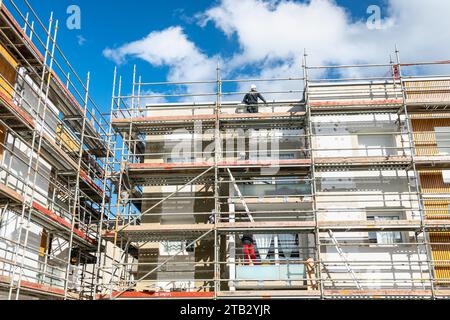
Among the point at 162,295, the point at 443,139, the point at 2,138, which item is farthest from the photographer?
the point at 443,139

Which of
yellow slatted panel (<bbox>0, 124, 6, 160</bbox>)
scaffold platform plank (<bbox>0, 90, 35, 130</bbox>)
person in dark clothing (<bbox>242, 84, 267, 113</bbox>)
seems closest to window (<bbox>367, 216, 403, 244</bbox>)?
person in dark clothing (<bbox>242, 84, 267, 113</bbox>)

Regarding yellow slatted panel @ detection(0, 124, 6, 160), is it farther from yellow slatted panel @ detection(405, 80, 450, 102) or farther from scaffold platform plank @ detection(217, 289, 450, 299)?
yellow slatted panel @ detection(405, 80, 450, 102)

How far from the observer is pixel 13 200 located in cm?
1262

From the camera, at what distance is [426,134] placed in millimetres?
17297

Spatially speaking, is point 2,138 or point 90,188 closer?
point 2,138

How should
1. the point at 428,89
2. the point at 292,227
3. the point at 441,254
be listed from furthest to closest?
the point at 428,89
the point at 441,254
the point at 292,227

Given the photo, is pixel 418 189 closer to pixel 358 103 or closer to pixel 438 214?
pixel 438 214

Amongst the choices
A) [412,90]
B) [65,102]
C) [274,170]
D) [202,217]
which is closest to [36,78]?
[65,102]

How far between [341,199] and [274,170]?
2481 millimetres

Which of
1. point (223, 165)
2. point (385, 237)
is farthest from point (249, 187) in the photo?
point (385, 237)

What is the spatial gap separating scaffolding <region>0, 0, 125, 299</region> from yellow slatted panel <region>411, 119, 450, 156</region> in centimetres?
1132

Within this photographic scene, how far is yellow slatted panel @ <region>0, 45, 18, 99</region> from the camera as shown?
527 inches

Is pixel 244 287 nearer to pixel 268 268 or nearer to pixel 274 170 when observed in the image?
pixel 268 268

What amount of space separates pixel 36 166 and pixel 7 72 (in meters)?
2.77
